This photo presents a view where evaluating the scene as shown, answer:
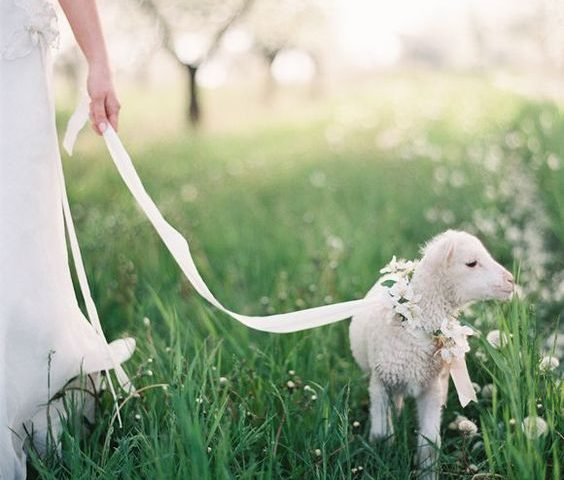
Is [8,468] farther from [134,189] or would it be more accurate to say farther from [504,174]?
[504,174]

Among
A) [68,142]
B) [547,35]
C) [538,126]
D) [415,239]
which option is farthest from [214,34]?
[68,142]

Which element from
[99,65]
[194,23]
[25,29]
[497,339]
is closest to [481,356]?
[497,339]

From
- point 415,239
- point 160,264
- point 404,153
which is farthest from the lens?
point 404,153

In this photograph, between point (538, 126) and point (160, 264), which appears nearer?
point (160, 264)

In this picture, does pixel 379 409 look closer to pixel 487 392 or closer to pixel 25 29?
pixel 487 392

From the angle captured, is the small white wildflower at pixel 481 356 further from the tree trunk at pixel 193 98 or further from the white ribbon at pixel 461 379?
the tree trunk at pixel 193 98

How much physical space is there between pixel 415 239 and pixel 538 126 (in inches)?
91.5

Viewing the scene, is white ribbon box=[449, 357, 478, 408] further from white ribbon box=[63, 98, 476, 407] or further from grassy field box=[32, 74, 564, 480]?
grassy field box=[32, 74, 564, 480]

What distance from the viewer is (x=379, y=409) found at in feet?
11.6

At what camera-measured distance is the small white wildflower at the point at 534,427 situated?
294 centimetres

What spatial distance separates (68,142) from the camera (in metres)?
3.64

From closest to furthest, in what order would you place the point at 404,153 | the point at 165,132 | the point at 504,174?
the point at 504,174, the point at 404,153, the point at 165,132

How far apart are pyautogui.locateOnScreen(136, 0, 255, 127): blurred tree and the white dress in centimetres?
1330

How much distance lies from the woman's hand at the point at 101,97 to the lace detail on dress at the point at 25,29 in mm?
244
